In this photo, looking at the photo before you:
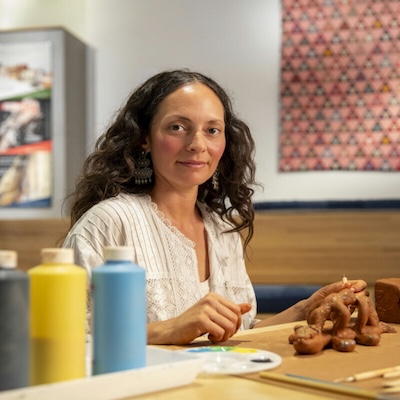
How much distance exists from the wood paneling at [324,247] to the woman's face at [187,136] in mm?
2071

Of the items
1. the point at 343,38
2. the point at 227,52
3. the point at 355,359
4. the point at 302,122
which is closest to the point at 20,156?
the point at 227,52

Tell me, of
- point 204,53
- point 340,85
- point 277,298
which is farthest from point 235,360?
point 204,53

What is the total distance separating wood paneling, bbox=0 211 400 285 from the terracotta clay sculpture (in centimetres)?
265

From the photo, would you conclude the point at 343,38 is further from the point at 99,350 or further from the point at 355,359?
the point at 99,350

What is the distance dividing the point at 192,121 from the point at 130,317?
118 cm

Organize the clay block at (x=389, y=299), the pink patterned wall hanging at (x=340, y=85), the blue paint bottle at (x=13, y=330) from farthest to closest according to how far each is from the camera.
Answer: the pink patterned wall hanging at (x=340, y=85) → the clay block at (x=389, y=299) → the blue paint bottle at (x=13, y=330)

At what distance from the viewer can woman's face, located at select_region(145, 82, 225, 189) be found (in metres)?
2.15

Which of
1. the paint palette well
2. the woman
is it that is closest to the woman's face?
the woman

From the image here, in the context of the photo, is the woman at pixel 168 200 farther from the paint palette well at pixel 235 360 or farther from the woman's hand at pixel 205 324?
the paint palette well at pixel 235 360

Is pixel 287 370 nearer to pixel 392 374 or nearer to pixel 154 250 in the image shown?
pixel 392 374

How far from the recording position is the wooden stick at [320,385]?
3.42ft

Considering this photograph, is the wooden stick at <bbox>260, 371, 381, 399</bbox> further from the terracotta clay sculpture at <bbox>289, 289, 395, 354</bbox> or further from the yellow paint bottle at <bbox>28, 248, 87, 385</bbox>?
the yellow paint bottle at <bbox>28, 248, 87, 385</bbox>

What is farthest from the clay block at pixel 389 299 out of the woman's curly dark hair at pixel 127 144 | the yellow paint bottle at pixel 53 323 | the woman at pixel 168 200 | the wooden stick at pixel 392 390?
the yellow paint bottle at pixel 53 323

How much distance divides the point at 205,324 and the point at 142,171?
0.91 meters
